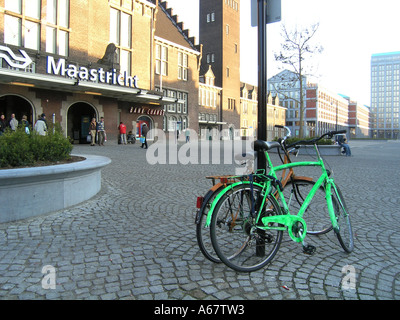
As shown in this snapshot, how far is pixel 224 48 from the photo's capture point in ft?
186

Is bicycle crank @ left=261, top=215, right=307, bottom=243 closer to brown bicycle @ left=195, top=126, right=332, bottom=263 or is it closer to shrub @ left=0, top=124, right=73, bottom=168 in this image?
brown bicycle @ left=195, top=126, right=332, bottom=263

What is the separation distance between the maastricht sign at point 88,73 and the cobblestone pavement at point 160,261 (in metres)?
19.7

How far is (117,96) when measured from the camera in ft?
91.1

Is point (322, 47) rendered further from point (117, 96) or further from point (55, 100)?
point (55, 100)

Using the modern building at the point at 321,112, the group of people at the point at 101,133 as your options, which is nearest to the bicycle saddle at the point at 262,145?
the group of people at the point at 101,133

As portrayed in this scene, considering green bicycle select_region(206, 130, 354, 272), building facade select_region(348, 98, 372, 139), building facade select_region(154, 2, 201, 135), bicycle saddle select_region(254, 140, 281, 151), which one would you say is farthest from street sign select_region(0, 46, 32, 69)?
building facade select_region(348, 98, 372, 139)

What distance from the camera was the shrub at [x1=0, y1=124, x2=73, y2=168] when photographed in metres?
5.21

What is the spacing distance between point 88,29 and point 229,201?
26.8 metres

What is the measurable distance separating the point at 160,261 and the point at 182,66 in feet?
130

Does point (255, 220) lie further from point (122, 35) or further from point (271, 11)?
point (122, 35)

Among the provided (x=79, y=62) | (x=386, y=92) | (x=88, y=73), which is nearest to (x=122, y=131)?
(x=88, y=73)

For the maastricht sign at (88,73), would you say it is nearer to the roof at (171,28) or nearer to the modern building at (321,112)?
the roof at (171,28)

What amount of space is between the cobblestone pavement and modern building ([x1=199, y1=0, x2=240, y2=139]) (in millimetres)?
51252
